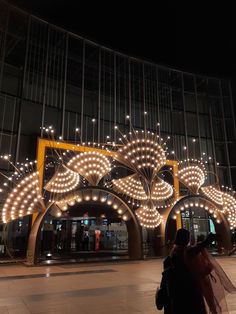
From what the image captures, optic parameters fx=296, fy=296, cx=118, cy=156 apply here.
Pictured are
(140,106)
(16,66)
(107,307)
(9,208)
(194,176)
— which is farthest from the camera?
(140,106)

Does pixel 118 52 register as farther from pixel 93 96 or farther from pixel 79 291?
pixel 79 291

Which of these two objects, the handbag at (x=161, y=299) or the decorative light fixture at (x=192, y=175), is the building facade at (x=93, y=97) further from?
the handbag at (x=161, y=299)

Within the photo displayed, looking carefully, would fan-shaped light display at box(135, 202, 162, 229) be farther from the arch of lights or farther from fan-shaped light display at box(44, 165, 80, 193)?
fan-shaped light display at box(44, 165, 80, 193)

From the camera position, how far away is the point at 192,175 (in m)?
17.1

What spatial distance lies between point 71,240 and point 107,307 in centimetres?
1591

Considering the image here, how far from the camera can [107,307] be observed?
20.1 feet

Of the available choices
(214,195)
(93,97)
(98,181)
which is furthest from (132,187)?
(93,97)

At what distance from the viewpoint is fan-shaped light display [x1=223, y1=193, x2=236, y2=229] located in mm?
18344

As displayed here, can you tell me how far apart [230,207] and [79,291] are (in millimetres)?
13358

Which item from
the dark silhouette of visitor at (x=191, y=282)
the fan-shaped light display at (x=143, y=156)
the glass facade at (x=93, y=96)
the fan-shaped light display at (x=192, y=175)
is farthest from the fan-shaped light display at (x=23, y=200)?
the dark silhouette of visitor at (x=191, y=282)

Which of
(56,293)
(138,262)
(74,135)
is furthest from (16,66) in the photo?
(56,293)

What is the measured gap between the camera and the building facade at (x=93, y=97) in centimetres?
1948

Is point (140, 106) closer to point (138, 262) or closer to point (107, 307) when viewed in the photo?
point (138, 262)

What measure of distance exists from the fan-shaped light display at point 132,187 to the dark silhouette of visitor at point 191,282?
12.4 metres
